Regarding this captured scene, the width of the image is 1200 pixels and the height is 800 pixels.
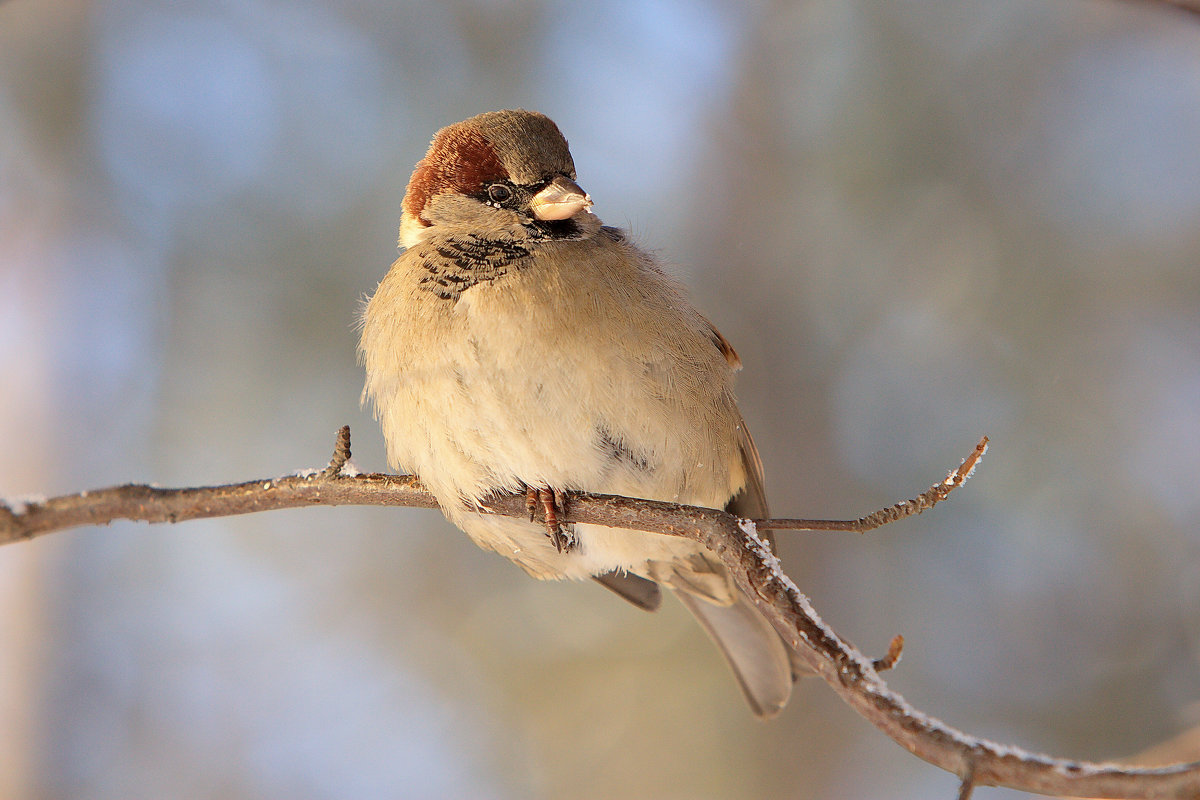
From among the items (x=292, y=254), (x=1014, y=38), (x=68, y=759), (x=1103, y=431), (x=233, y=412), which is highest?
(x=1014, y=38)

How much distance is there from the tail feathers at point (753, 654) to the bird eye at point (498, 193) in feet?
4.09

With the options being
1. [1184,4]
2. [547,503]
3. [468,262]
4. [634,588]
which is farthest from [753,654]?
[1184,4]

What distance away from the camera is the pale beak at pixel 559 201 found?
193 cm

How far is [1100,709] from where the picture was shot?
10.3 feet

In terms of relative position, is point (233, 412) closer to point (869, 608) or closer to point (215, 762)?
point (215, 762)

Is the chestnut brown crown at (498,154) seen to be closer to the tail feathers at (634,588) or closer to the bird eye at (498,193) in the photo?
the bird eye at (498,193)

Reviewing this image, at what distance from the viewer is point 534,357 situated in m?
1.83

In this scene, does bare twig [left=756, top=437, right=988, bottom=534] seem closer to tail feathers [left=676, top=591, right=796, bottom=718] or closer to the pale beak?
the pale beak

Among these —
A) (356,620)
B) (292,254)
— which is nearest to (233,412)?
(292,254)

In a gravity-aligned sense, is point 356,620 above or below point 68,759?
above

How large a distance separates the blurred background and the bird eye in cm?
91

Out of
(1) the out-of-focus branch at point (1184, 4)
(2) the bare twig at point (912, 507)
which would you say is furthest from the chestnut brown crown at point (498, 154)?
(1) the out-of-focus branch at point (1184, 4)

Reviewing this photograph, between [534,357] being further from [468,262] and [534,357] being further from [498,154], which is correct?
[498,154]

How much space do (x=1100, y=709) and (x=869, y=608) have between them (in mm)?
860
